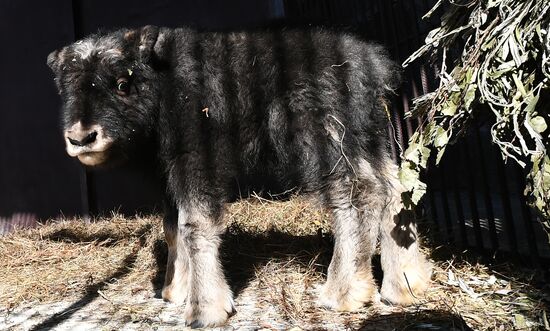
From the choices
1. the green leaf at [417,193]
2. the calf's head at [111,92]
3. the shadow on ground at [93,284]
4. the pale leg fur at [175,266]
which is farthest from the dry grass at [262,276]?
the calf's head at [111,92]

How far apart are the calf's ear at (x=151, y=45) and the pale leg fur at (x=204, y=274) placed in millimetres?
1178

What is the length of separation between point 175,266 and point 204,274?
760 millimetres

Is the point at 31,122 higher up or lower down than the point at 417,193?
higher up

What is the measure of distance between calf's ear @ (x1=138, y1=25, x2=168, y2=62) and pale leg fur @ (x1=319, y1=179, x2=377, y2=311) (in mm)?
1685

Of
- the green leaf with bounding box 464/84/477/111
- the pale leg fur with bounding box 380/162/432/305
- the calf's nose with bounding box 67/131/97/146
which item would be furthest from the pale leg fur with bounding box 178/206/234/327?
the green leaf with bounding box 464/84/477/111

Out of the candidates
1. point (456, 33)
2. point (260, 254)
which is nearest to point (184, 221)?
point (260, 254)

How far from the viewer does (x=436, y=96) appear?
136 inches

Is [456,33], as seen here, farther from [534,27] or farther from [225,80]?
[225,80]

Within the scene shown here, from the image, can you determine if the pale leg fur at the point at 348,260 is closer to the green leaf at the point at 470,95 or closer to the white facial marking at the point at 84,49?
the green leaf at the point at 470,95

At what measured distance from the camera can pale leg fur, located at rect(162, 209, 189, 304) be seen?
4566 mm

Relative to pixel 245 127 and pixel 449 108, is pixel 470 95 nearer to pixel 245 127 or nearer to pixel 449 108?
pixel 449 108

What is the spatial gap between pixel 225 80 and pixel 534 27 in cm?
227

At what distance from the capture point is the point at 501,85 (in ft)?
10.1

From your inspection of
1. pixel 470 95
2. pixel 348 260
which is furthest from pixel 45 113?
pixel 470 95
